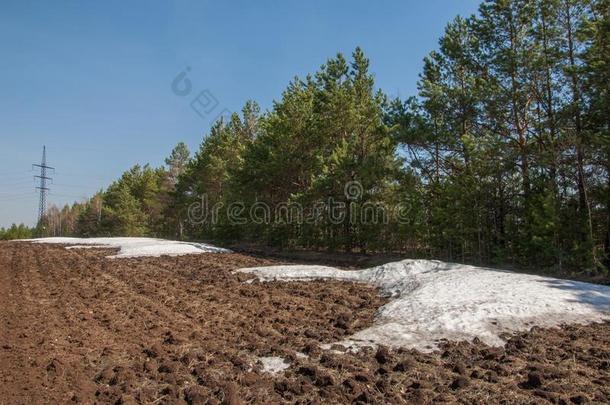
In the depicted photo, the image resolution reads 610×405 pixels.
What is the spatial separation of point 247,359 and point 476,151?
11633mm

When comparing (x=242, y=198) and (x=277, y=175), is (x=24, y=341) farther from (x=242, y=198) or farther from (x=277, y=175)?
(x=242, y=198)

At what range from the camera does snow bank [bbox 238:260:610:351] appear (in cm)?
607

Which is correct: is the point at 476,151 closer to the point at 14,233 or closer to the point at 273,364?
the point at 273,364

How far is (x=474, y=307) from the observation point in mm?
7000

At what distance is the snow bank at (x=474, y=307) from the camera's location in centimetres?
607

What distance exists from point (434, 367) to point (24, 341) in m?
5.16

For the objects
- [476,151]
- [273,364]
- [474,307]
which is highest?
[476,151]

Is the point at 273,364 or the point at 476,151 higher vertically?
the point at 476,151

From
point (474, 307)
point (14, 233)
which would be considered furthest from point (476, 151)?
point (14, 233)

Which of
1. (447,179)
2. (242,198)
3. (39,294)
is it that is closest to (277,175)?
(242,198)

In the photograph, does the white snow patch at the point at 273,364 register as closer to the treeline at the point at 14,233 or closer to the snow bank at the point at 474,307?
the snow bank at the point at 474,307

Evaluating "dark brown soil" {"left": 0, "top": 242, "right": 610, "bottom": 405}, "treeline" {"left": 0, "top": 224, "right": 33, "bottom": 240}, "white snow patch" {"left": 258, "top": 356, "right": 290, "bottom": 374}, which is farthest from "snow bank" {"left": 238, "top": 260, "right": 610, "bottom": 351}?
"treeline" {"left": 0, "top": 224, "right": 33, "bottom": 240}

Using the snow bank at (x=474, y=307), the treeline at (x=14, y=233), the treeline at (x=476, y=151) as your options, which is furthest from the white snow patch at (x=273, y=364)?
the treeline at (x=14, y=233)

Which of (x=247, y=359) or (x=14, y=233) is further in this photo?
(x=14, y=233)
